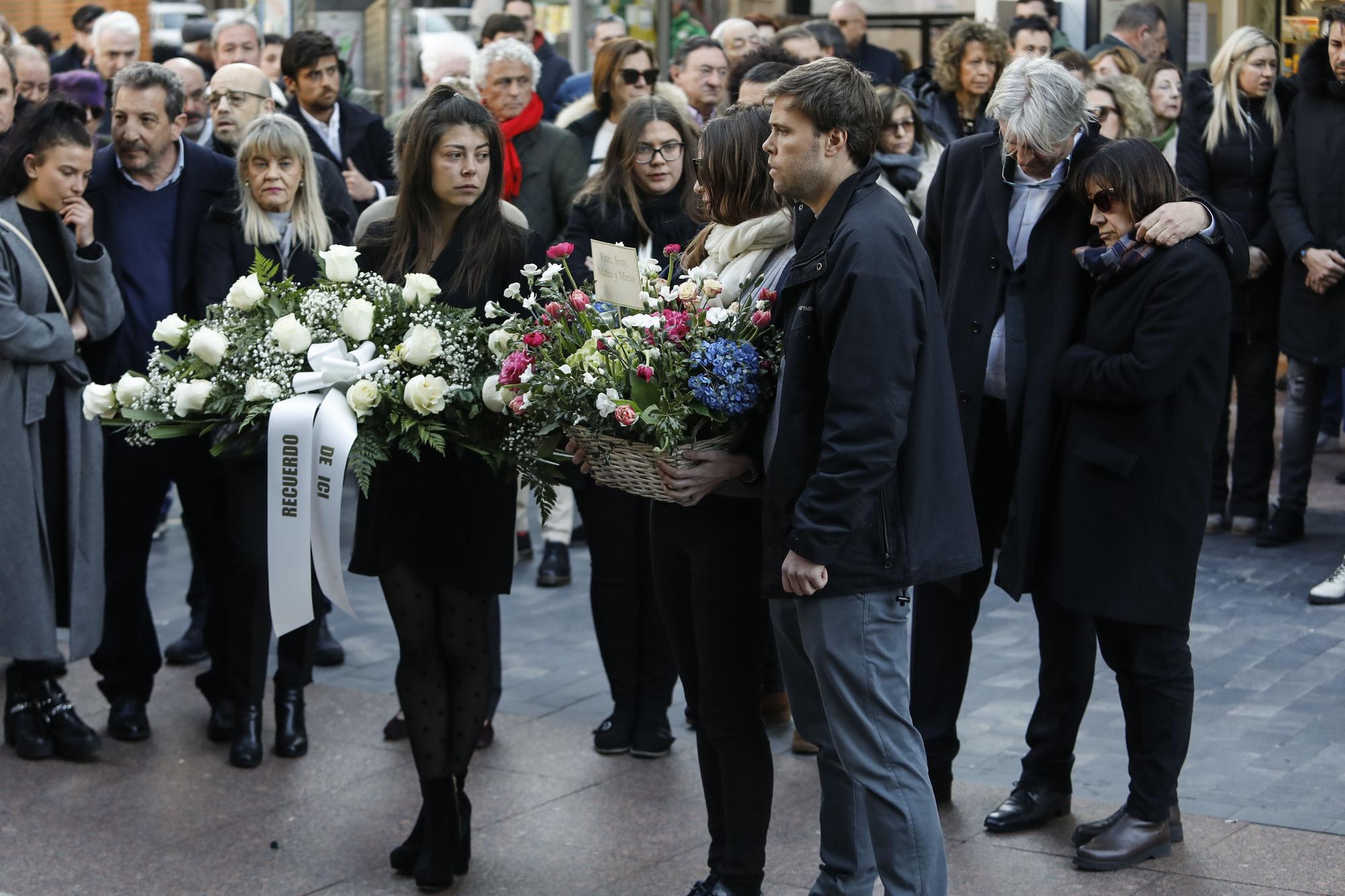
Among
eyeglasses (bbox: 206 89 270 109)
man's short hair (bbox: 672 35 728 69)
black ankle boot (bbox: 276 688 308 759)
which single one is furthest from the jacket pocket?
man's short hair (bbox: 672 35 728 69)

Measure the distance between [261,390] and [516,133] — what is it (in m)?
3.54

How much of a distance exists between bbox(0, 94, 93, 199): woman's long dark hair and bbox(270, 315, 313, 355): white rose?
5.62 feet

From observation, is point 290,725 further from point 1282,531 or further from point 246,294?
point 1282,531

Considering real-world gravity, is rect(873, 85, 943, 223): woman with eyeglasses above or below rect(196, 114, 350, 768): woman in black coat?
above

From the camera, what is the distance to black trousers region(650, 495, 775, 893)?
13.1ft

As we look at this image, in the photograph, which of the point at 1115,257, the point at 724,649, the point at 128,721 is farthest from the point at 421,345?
the point at 128,721

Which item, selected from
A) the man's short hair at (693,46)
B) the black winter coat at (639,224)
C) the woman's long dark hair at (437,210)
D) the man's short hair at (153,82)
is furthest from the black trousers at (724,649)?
the man's short hair at (693,46)

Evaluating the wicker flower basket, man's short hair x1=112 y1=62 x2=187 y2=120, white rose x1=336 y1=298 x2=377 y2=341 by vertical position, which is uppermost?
man's short hair x1=112 y1=62 x2=187 y2=120

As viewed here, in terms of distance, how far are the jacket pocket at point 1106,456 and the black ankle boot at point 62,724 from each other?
3361 millimetres

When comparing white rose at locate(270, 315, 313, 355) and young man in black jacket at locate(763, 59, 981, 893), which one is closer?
young man in black jacket at locate(763, 59, 981, 893)

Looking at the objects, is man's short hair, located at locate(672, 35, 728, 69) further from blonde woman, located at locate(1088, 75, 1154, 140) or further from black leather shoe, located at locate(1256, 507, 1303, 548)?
black leather shoe, located at locate(1256, 507, 1303, 548)

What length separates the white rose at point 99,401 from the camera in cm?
461

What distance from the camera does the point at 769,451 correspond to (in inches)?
150

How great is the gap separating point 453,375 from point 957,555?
1.40 metres
